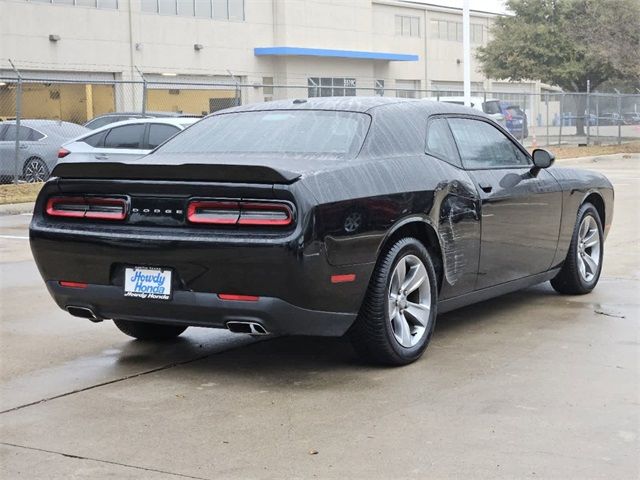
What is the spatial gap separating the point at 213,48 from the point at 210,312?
1877 inches

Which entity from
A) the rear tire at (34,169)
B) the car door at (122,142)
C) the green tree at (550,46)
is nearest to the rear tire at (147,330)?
the car door at (122,142)

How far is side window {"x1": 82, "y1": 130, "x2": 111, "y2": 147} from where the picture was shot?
706 inches

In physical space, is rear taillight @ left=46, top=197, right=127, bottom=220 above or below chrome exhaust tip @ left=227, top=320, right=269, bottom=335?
above

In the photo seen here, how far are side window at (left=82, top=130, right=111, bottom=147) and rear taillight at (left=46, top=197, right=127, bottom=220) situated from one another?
468 inches

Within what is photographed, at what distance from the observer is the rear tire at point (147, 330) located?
274 inches

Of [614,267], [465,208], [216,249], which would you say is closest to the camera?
[216,249]

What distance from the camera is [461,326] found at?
24.4ft

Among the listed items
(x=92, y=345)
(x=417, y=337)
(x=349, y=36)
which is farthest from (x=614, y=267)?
(x=349, y=36)

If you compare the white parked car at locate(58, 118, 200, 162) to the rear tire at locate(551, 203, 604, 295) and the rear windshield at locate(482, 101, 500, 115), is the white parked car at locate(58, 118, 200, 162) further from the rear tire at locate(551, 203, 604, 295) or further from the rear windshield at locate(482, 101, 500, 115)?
the rear windshield at locate(482, 101, 500, 115)

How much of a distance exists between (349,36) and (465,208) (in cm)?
5506

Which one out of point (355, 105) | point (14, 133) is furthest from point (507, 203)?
point (14, 133)

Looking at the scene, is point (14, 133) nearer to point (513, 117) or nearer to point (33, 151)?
point (33, 151)

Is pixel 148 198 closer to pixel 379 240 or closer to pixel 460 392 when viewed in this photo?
pixel 379 240

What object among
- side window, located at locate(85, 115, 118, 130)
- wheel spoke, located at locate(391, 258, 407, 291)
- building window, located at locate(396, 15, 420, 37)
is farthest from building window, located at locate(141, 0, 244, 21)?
wheel spoke, located at locate(391, 258, 407, 291)
